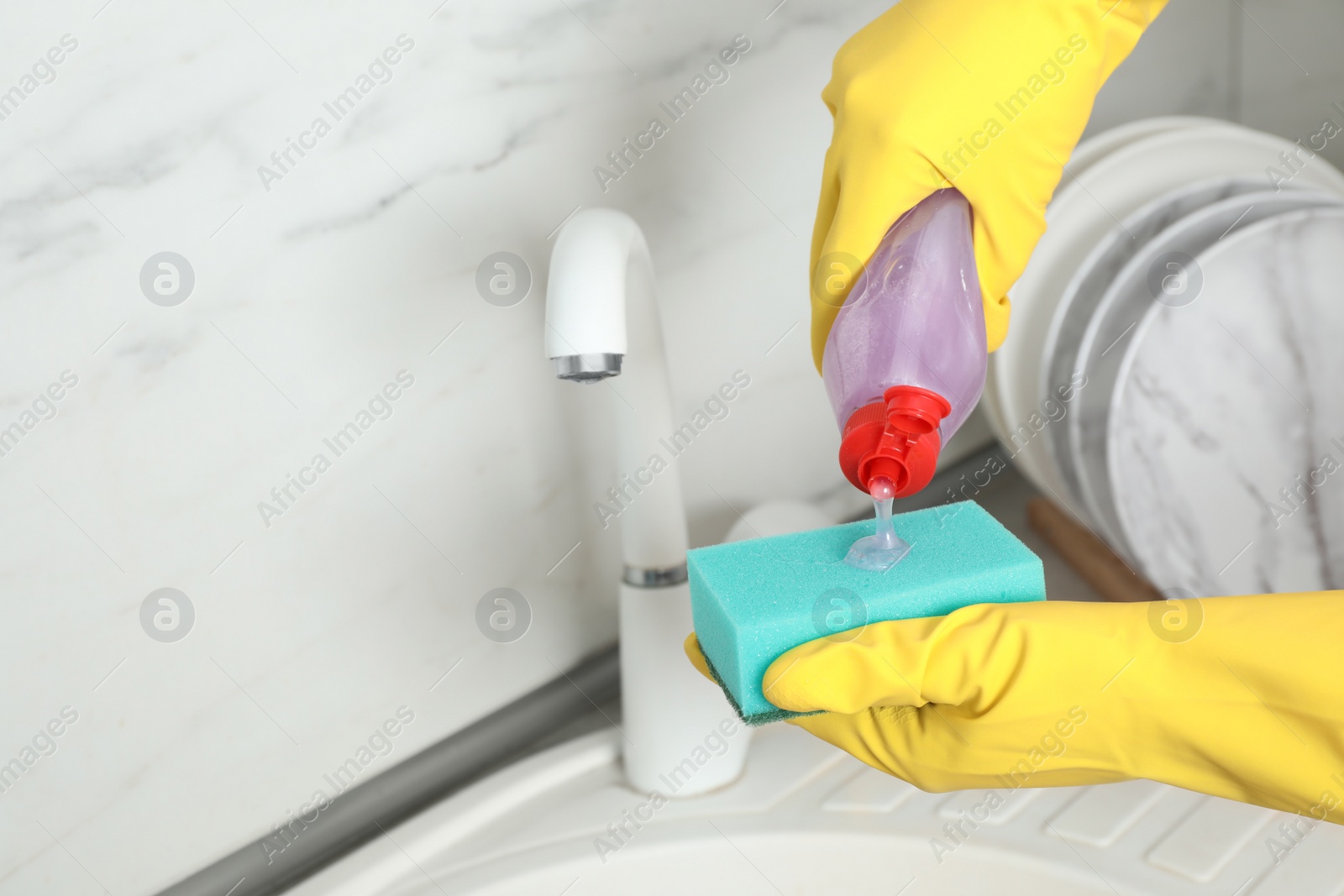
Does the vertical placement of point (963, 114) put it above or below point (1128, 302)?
above

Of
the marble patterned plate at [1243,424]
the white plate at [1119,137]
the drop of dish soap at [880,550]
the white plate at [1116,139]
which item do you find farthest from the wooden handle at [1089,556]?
the drop of dish soap at [880,550]

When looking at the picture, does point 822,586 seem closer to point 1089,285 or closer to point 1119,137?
point 1089,285

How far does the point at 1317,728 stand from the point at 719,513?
21.4 inches

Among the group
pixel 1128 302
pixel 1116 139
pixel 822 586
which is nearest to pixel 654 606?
pixel 822 586

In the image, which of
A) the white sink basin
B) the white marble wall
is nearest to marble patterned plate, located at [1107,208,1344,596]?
the white sink basin

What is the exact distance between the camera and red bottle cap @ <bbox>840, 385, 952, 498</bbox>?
1.59 feet

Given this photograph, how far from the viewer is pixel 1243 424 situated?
2.93 ft

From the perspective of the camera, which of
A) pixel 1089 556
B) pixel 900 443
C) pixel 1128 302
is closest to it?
pixel 900 443

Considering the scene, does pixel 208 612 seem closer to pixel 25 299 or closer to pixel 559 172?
pixel 25 299

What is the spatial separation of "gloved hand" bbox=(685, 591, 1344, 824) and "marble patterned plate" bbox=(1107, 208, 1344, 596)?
1.13ft

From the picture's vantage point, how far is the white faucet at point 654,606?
2.21 feet

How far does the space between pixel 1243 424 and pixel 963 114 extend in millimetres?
470

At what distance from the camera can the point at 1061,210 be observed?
0.94 metres

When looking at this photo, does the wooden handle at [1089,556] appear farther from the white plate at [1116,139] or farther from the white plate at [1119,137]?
the white plate at [1119,137]
